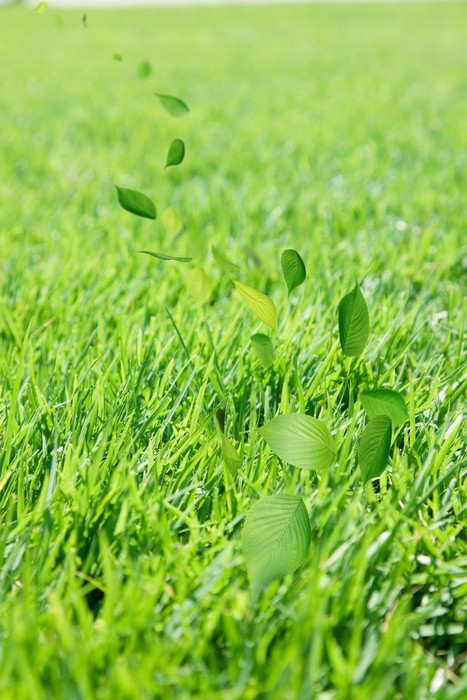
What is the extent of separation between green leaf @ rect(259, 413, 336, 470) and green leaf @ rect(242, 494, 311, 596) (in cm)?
8

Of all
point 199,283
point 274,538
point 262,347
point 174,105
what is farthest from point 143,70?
point 274,538

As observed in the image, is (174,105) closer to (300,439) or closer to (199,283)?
(199,283)

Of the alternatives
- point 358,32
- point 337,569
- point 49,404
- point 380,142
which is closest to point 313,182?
point 380,142

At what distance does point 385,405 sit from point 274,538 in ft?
0.81

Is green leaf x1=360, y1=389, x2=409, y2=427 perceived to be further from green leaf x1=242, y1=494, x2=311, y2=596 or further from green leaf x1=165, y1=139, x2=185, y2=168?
green leaf x1=165, y1=139, x2=185, y2=168

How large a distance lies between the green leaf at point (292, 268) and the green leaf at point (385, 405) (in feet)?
0.62

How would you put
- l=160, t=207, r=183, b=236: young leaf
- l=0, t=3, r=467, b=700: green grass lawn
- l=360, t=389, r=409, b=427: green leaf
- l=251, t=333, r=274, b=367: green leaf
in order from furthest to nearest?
l=160, t=207, r=183, b=236: young leaf → l=251, t=333, r=274, b=367: green leaf → l=360, t=389, r=409, b=427: green leaf → l=0, t=3, r=467, b=700: green grass lawn

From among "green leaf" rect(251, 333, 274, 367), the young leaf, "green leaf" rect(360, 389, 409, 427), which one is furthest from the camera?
the young leaf

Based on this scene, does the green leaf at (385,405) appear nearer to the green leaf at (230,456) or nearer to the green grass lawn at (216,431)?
the green grass lawn at (216,431)

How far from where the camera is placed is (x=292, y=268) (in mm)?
979

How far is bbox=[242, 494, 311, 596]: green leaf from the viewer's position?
84cm

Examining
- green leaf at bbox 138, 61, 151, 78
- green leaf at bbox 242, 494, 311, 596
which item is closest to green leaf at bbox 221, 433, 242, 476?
green leaf at bbox 242, 494, 311, 596

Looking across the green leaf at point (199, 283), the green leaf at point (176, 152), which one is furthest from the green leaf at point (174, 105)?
the green leaf at point (199, 283)

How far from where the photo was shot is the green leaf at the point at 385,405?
0.94 metres
